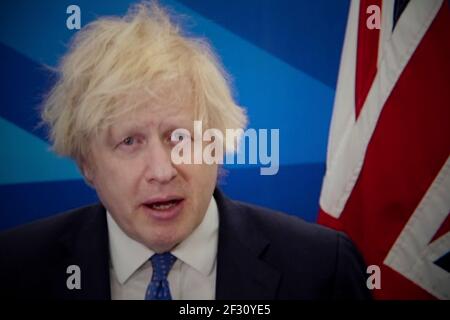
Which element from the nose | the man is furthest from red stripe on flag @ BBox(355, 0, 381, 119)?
the nose

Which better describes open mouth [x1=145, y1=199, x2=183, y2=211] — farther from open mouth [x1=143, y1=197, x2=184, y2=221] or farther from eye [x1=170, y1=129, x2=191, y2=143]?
eye [x1=170, y1=129, x2=191, y2=143]

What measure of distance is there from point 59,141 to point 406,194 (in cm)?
112

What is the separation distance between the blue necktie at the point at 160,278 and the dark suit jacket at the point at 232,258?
0.13 meters

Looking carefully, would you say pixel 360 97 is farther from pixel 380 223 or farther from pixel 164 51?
pixel 164 51

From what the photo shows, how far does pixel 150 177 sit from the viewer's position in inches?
53.9

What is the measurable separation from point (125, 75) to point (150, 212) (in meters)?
0.40

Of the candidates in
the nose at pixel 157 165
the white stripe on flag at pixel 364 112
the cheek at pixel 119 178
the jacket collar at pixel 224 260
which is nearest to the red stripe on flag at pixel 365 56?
the white stripe on flag at pixel 364 112

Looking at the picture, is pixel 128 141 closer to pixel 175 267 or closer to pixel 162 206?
pixel 162 206

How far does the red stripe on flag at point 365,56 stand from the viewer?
1532mm

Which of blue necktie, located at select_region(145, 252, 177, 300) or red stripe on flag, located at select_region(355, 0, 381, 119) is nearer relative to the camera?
blue necktie, located at select_region(145, 252, 177, 300)

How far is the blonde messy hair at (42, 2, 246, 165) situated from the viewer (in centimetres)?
136

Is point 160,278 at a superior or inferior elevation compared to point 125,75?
inferior

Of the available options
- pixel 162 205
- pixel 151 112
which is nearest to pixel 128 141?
pixel 151 112

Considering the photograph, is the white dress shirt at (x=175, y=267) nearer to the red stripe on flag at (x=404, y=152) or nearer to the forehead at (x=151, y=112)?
the forehead at (x=151, y=112)
